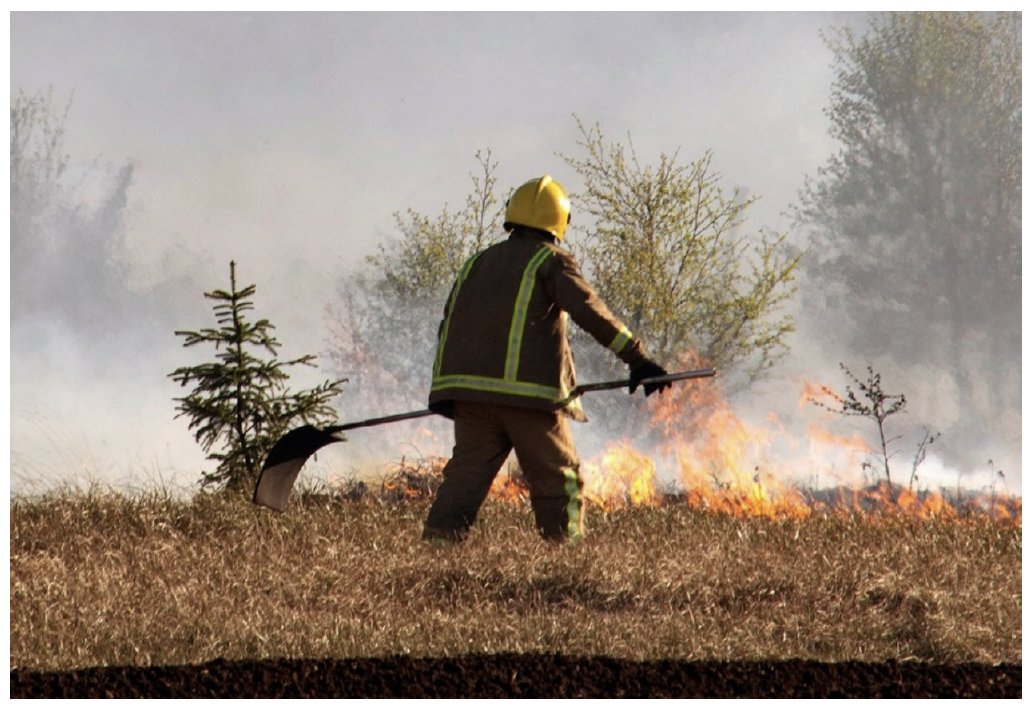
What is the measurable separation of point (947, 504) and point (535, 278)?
3368mm

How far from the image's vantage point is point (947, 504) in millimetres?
8078

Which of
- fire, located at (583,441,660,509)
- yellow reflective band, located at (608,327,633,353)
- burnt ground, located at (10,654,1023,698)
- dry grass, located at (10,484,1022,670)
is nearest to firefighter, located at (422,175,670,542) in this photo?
yellow reflective band, located at (608,327,633,353)

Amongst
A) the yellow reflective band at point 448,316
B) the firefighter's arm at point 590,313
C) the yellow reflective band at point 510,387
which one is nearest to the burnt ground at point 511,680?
the yellow reflective band at point 510,387

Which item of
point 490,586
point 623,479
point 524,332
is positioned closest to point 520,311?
point 524,332

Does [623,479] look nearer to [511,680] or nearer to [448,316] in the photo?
[448,316]

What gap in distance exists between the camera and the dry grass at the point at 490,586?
4.55 metres

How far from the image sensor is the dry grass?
14.9ft

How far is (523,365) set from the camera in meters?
6.08

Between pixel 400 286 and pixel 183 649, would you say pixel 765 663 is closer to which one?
pixel 183 649

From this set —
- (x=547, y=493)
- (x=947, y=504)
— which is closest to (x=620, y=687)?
(x=547, y=493)

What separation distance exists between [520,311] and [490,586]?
52.9 inches

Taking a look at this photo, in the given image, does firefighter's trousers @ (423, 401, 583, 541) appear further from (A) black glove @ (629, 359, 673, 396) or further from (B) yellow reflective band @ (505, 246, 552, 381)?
(A) black glove @ (629, 359, 673, 396)

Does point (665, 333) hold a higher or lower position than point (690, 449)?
higher

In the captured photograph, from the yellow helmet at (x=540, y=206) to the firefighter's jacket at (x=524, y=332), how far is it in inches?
4.1
